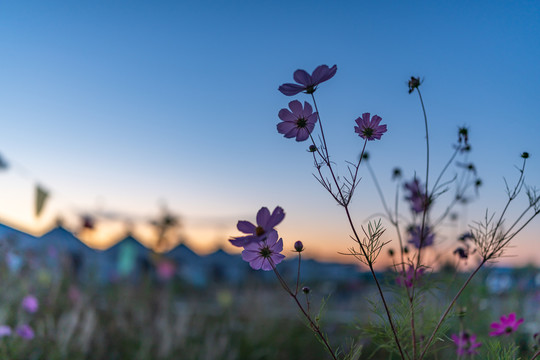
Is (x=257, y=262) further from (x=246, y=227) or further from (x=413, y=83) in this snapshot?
(x=413, y=83)

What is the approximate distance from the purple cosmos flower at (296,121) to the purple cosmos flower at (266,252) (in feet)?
0.68

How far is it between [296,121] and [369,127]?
0.49ft

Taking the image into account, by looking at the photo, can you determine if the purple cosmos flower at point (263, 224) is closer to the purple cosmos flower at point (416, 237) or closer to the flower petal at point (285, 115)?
the flower petal at point (285, 115)

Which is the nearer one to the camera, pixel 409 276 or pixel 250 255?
pixel 250 255

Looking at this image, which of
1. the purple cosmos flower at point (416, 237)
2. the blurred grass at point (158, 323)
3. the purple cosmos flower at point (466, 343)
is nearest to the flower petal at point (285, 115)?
the purple cosmos flower at point (416, 237)

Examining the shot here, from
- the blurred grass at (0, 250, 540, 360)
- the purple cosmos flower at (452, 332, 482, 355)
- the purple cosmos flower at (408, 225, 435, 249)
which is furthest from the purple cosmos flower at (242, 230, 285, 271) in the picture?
the blurred grass at (0, 250, 540, 360)

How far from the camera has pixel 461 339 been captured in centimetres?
132

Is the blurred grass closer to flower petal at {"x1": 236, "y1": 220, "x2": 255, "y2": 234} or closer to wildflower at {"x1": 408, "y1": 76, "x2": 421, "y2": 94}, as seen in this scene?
wildflower at {"x1": 408, "y1": 76, "x2": 421, "y2": 94}

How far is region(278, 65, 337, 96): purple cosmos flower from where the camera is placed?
0.81 metres

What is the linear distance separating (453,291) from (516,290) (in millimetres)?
1580

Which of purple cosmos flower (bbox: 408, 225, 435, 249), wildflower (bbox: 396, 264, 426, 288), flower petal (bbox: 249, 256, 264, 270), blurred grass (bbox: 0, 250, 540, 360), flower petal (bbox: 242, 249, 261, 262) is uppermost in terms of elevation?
purple cosmos flower (bbox: 408, 225, 435, 249)

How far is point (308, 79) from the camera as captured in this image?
32.7 inches

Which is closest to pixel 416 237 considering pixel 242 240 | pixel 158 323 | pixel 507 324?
pixel 507 324

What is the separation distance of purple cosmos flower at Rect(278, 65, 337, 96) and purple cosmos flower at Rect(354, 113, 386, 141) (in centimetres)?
13
